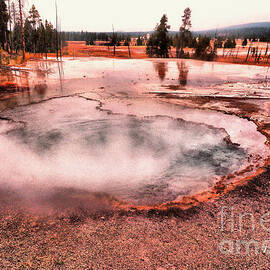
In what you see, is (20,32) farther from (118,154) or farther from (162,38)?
(118,154)

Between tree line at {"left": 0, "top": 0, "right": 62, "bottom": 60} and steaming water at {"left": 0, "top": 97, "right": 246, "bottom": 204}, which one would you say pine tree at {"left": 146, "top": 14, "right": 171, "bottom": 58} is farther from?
steaming water at {"left": 0, "top": 97, "right": 246, "bottom": 204}

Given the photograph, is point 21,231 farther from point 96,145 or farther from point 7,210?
point 96,145

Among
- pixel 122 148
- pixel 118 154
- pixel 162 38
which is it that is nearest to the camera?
pixel 118 154

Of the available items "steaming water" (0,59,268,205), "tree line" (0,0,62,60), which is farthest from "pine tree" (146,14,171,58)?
"steaming water" (0,59,268,205)

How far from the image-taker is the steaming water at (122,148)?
4.11m

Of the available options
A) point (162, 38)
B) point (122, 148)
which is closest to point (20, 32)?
point (162, 38)

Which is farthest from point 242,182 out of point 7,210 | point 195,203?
point 7,210

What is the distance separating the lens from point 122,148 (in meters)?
5.43

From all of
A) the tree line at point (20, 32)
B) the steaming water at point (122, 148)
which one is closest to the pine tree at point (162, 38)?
the tree line at point (20, 32)

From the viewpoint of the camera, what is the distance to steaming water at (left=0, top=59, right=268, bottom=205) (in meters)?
4.11

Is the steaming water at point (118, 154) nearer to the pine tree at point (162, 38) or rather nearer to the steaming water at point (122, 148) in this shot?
the steaming water at point (122, 148)

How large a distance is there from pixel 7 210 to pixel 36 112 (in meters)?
5.16

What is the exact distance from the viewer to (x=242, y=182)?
402 cm

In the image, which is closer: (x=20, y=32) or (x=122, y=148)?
(x=122, y=148)
